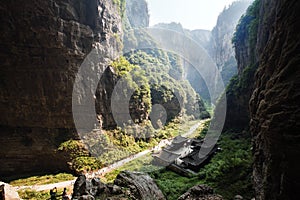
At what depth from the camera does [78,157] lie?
14891 millimetres

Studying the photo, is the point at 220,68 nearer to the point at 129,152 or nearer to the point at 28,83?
the point at 129,152

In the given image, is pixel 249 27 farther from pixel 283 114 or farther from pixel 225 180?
pixel 283 114

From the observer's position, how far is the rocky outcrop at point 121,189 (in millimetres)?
6406

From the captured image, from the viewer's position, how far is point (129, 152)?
18078 millimetres

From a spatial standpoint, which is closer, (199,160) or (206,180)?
(206,180)

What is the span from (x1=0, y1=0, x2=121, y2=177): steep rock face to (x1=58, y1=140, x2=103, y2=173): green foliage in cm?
70

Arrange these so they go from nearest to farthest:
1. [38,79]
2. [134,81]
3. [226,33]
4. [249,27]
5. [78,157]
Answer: [38,79], [78,157], [249,27], [134,81], [226,33]

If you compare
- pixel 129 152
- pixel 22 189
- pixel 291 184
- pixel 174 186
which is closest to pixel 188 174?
pixel 174 186

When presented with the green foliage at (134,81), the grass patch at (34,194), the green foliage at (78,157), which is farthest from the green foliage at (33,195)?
the green foliage at (134,81)

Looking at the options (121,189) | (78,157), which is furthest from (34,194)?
(121,189)

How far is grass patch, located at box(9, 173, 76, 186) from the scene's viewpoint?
12548 mm

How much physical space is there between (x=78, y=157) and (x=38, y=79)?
23.2ft

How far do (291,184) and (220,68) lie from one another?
6402 cm

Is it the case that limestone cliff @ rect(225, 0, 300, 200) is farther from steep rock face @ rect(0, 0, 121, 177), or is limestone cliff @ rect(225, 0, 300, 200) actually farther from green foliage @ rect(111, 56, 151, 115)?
green foliage @ rect(111, 56, 151, 115)
